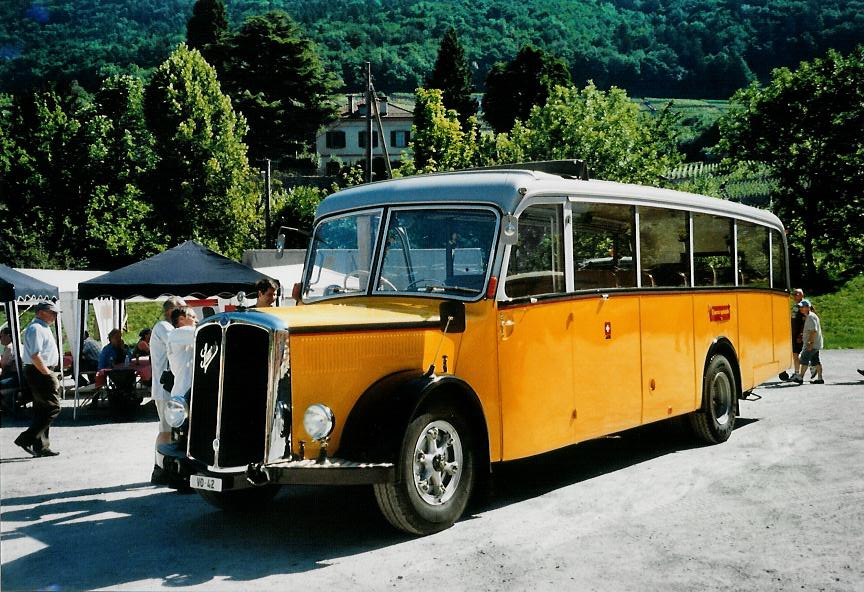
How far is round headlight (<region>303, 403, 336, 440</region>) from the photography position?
6.64 m

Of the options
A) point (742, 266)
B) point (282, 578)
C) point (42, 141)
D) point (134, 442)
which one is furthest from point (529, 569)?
point (42, 141)

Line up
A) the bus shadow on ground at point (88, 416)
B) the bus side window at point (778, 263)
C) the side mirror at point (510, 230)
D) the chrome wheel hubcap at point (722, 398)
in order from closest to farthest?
1. the side mirror at point (510, 230)
2. the chrome wheel hubcap at point (722, 398)
3. the bus side window at point (778, 263)
4. the bus shadow on ground at point (88, 416)

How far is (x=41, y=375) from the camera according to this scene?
38.6 ft

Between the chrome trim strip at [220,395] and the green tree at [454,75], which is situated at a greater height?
the green tree at [454,75]

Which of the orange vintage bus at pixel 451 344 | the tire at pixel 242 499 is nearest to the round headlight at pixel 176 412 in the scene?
the orange vintage bus at pixel 451 344

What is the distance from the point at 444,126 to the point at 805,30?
347ft

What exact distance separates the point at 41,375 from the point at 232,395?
587 cm

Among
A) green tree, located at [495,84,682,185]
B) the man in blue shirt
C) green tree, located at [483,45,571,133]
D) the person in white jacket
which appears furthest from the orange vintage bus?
green tree, located at [483,45,571,133]

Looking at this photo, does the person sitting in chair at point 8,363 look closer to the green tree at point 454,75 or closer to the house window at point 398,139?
the green tree at point 454,75

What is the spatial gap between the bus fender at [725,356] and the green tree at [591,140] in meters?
37.3

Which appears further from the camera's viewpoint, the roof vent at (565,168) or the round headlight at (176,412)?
the roof vent at (565,168)

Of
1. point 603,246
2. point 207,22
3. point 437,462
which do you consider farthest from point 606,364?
point 207,22

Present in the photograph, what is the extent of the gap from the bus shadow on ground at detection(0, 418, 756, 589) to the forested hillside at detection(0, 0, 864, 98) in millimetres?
111161

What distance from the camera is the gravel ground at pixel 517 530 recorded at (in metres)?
6.24
